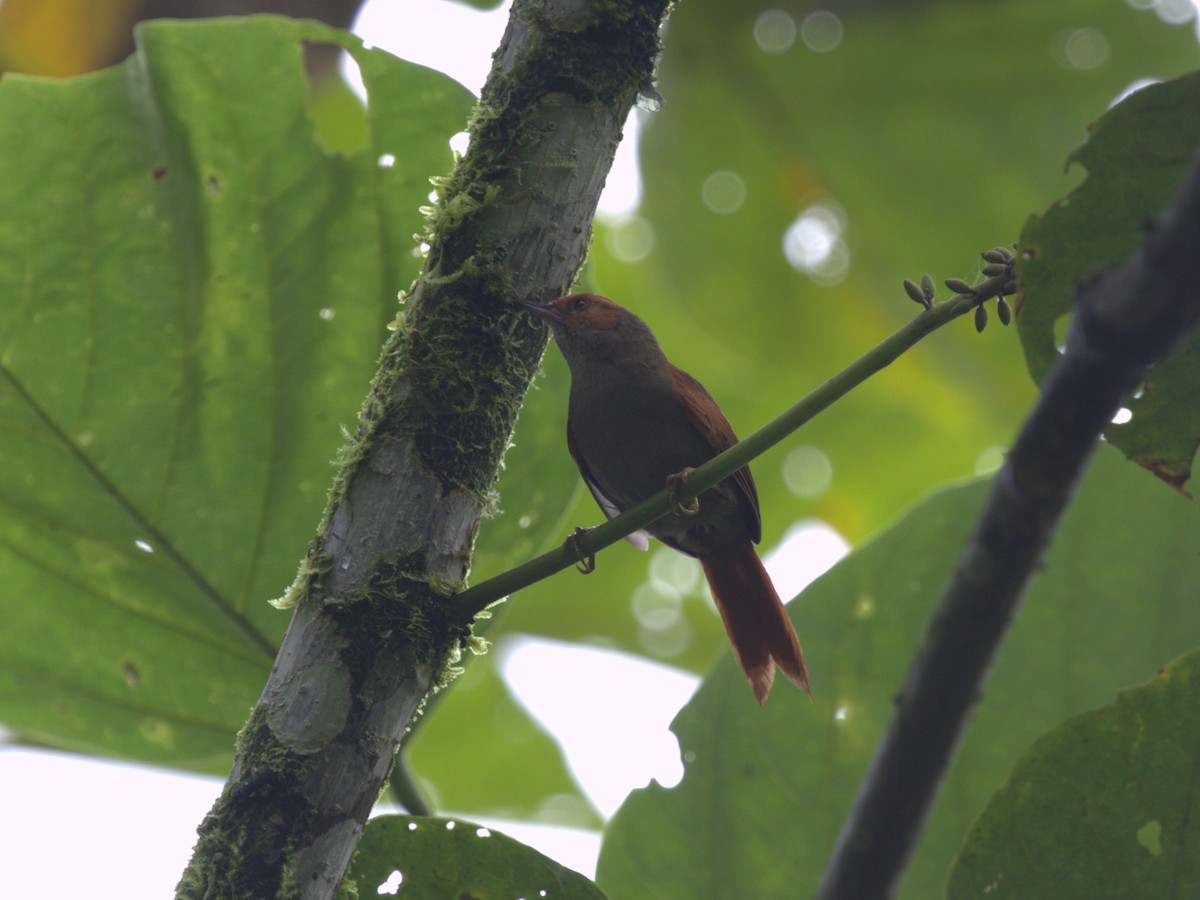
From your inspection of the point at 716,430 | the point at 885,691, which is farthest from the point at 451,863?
the point at 716,430

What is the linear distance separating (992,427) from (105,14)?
13.5ft

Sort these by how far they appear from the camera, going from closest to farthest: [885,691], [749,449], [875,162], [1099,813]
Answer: [749,449] < [1099,813] < [885,691] < [875,162]

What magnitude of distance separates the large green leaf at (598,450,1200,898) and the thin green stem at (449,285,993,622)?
1014 mm

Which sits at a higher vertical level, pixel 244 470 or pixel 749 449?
pixel 244 470

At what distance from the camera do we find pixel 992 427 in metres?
5.70

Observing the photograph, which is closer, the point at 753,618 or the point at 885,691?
the point at 885,691

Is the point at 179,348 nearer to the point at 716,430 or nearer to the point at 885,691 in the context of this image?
the point at 716,430

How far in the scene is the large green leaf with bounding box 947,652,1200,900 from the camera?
2078 mm

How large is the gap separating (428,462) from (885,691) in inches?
56.3

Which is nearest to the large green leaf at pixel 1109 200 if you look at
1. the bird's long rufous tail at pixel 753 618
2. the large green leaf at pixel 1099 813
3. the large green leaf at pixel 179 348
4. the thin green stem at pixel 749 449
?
the thin green stem at pixel 749 449

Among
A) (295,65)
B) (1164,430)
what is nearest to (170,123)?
(295,65)

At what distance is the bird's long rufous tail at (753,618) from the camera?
2.99 meters

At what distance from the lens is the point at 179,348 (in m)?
3.05

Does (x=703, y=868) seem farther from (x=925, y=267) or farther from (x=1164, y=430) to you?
(x=925, y=267)
